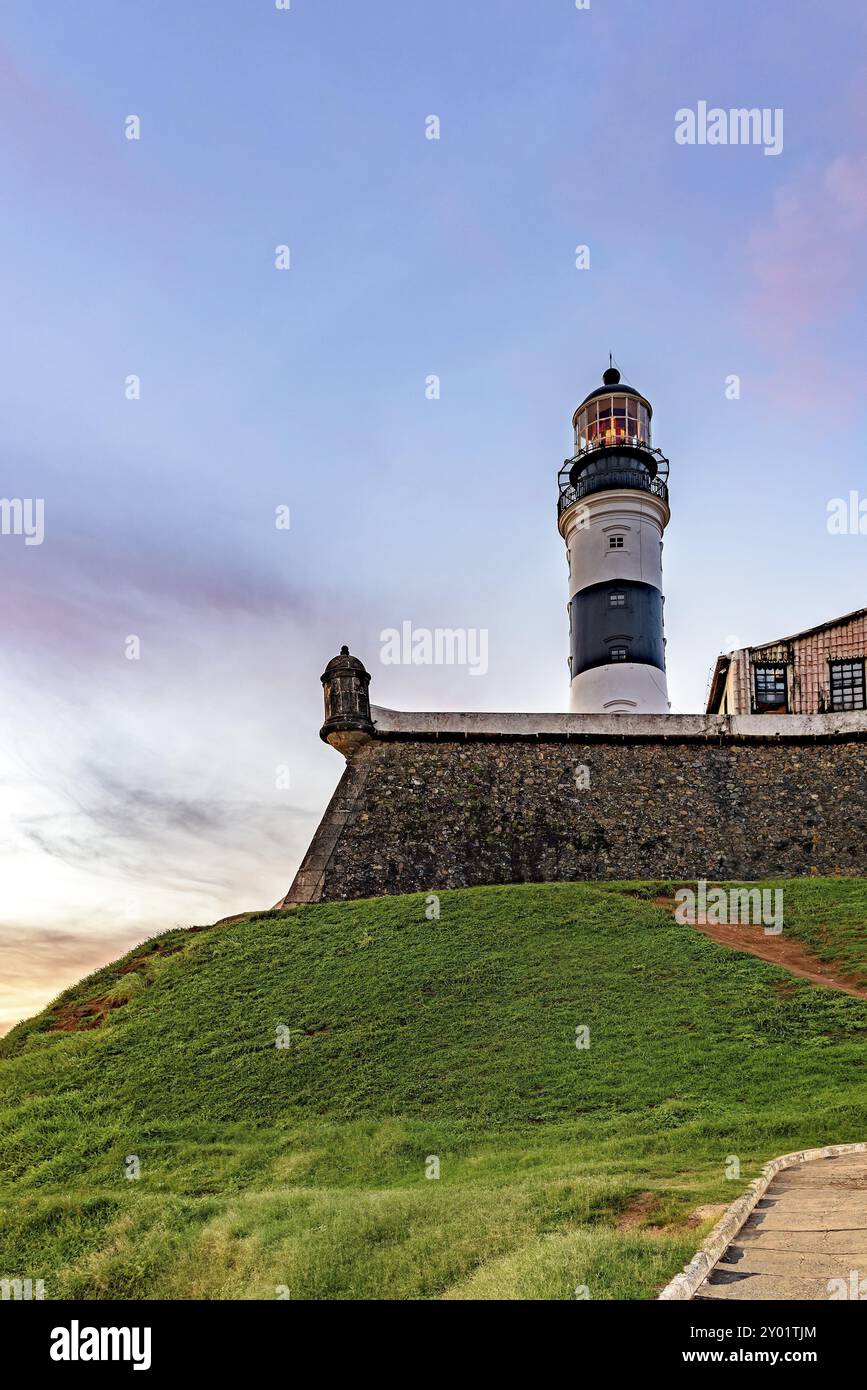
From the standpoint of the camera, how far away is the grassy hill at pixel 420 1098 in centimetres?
737

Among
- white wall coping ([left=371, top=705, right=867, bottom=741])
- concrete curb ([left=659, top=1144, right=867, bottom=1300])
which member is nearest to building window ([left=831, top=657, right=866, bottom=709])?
white wall coping ([left=371, top=705, right=867, bottom=741])

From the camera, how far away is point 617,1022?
14344 mm

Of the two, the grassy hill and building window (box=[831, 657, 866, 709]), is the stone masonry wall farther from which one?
the grassy hill

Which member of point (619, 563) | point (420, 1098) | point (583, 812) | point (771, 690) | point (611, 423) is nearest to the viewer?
point (420, 1098)

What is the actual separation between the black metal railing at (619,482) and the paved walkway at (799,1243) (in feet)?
106

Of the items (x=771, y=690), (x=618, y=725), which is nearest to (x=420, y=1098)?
(x=618, y=725)

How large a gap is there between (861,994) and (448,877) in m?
12.3

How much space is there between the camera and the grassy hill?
7.37m

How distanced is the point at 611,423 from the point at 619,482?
3292 millimetres

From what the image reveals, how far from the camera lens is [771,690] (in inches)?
1281

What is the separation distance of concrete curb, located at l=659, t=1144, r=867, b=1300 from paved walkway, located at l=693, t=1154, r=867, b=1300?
0.05m

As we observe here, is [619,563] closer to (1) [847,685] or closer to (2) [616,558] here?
(2) [616,558]

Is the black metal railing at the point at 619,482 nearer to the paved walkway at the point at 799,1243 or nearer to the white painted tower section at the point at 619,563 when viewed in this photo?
the white painted tower section at the point at 619,563

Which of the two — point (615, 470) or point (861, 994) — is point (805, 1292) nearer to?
point (861, 994)
